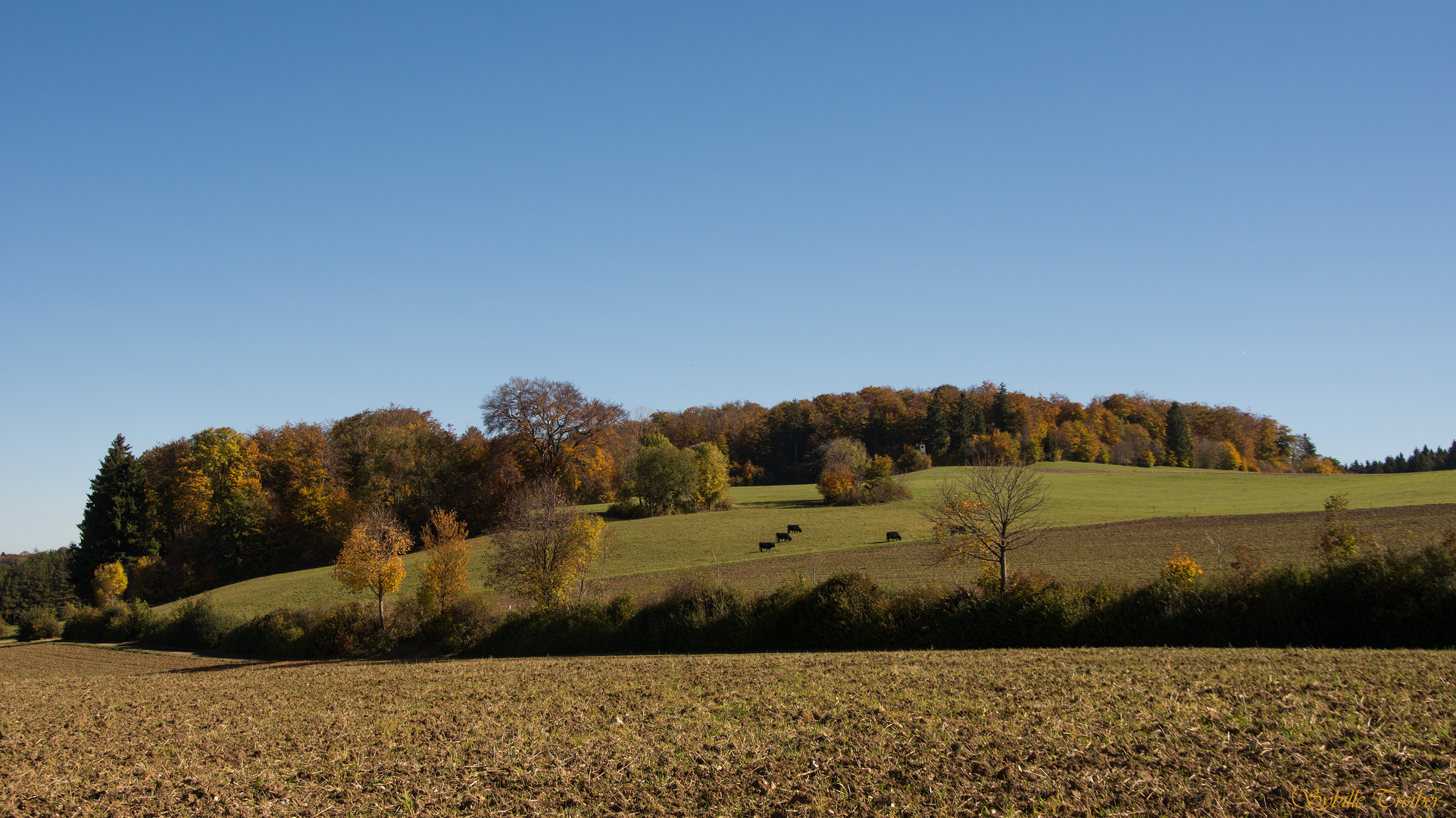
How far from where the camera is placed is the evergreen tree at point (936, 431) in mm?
115500

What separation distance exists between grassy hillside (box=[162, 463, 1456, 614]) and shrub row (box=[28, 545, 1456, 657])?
8.55 meters

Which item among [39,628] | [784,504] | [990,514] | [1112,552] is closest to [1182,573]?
[990,514]

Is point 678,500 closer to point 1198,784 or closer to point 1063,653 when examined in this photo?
point 1063,653

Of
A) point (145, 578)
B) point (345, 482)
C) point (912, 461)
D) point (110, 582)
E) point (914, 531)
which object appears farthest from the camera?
point (912, 461)

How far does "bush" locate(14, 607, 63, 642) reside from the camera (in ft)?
176

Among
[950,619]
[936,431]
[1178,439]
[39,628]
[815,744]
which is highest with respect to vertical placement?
[936,431]

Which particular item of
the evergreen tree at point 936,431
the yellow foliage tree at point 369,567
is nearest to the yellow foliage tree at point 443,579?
the yellow foliage tree at point 369,567

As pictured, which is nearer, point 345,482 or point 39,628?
point 39,628

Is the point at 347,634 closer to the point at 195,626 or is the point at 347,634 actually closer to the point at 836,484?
the point at 195,626

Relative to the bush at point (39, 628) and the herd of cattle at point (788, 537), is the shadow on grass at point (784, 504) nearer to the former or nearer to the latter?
the herd of cattle at point (788, 537)

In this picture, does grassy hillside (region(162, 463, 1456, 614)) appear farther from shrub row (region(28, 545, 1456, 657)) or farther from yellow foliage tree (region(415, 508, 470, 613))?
yellow foliage tree (region(415, 508, 470, 613))

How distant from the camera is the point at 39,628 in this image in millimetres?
53656

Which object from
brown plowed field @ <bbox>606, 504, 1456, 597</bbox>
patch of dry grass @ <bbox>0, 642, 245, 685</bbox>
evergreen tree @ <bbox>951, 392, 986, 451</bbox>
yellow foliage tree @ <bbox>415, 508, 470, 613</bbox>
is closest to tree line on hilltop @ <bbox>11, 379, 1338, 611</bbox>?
brown plowed field @ <bbox>606, 504, 1456, 597</bbox>

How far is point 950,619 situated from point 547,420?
54.2m
